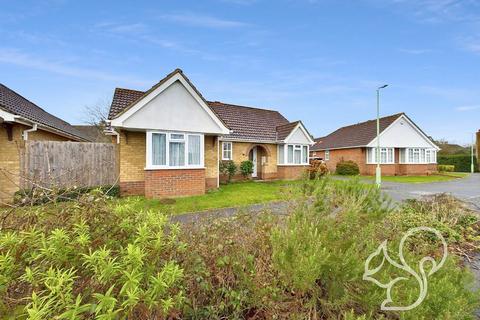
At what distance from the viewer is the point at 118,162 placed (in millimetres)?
13281

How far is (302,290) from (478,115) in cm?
5129

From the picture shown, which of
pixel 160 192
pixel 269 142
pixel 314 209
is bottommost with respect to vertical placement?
pixel 160 192

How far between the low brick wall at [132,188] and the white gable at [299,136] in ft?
40.9

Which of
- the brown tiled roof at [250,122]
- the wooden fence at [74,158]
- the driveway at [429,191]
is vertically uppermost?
the brown tiled roof at [250,122]

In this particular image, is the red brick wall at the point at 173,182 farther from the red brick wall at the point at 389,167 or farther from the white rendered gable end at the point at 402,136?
the red brick wall at the point at 389,167

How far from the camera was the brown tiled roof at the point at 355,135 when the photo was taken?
95.9 ft

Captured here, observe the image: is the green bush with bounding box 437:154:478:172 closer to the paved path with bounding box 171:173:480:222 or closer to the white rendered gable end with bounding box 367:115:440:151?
the white rendered gable end with bounding box 367:115:440:151

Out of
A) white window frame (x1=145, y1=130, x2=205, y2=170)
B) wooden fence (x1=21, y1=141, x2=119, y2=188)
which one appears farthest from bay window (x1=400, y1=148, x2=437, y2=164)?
wooden fence (x1=21, y1=141, x2=119, y2=188)

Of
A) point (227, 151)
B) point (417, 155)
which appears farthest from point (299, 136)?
point (417, 155)

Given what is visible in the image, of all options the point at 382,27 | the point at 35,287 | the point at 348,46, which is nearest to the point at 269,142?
the point at 348,46

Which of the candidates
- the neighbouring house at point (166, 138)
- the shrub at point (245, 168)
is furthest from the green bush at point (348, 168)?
the neighbouring house at point (166, 138)

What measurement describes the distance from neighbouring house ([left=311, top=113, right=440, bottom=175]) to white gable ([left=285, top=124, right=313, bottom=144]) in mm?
10568

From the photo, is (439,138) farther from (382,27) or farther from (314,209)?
(314,209)

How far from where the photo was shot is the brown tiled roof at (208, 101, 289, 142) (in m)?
21.0
